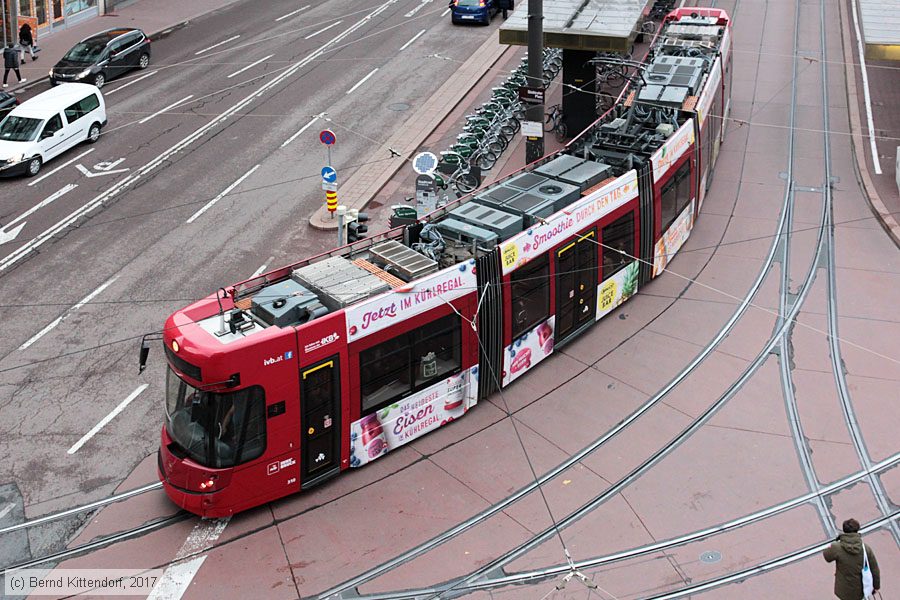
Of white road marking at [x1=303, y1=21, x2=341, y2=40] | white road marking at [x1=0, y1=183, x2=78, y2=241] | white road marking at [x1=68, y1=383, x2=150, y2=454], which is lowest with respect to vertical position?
white road marking at [x1=68, y1=383, x2=150, y2=454]

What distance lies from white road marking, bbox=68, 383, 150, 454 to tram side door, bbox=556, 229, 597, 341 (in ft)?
22.9

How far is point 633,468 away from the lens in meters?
14.9

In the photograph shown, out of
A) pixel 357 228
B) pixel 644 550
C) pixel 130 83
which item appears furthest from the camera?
pixel 130 83

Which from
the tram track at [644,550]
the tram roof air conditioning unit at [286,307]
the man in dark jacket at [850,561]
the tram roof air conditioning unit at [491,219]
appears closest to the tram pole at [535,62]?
the tram roof air conditioning unit at [491,219]

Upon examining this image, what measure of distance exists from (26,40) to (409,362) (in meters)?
26.8

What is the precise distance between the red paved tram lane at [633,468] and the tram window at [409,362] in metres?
0.39

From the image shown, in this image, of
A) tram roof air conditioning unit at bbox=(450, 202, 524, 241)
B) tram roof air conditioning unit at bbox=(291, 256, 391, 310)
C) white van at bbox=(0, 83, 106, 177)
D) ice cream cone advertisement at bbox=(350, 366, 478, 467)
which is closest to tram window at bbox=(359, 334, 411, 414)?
ice cream cone advertisement at bbox=(350, 366, 478, 467)

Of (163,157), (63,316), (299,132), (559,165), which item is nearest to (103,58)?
(163,157)

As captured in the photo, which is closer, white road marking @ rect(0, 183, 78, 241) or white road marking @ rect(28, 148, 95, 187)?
white road marking @ rect(0, 183, 78, 241)

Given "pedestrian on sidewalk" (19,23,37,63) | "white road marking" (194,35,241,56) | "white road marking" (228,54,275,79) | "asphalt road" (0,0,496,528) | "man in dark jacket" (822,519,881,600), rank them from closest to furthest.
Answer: "man in dark jacket" (822,519,881,600)
"asphalt road" (0,0,496,528)
"white road marking" (228,54,275,79)
"pedestrian on sidewalk" (19,23,37,63)
"white road marking" (194,35,241,56)

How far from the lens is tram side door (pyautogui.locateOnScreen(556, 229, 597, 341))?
16.9 meters

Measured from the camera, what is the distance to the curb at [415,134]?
79.8 feet

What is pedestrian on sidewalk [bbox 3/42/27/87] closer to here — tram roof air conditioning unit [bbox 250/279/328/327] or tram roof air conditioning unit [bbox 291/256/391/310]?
tram roof air conditioning unit [bbox 291/256/391/310]

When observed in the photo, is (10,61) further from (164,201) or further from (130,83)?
(164,201)
